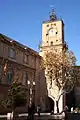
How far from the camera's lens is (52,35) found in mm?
51344

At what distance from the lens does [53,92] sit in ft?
150

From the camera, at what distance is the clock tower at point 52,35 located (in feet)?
162

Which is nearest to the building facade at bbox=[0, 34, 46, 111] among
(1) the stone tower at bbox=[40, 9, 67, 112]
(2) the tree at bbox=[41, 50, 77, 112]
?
(2) the tree at bbox=[41, 50, 77, 112]

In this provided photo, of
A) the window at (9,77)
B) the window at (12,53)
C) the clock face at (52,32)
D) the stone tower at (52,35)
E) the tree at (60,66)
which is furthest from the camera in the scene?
the clock face at (52,32)

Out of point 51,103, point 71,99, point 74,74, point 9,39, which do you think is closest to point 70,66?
point 74,74

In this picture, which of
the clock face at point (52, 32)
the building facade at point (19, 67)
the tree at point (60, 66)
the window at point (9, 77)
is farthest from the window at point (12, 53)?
the clock face at point (52, 32)

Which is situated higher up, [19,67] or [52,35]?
[52,35]

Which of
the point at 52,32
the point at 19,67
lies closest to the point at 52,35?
the point at 52,32

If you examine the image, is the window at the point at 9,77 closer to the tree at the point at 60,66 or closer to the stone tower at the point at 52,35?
the tree at the point at 60,66

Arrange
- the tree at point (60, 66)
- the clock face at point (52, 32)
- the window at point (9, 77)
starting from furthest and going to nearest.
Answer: the clock face at point (52, 32)
the window at point (9, 77)
the tree at point (60, 66)

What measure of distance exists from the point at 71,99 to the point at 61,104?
28.7 ft

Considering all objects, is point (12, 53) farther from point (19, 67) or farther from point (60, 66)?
point (60, 66)

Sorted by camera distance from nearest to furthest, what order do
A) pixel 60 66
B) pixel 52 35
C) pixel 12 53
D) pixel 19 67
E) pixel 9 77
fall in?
pixel 60 66 → pixel 9 77 → pixel 12 53 → pixel 19 67 → pixel 52 35

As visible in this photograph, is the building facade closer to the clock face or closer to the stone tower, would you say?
the stone tower
